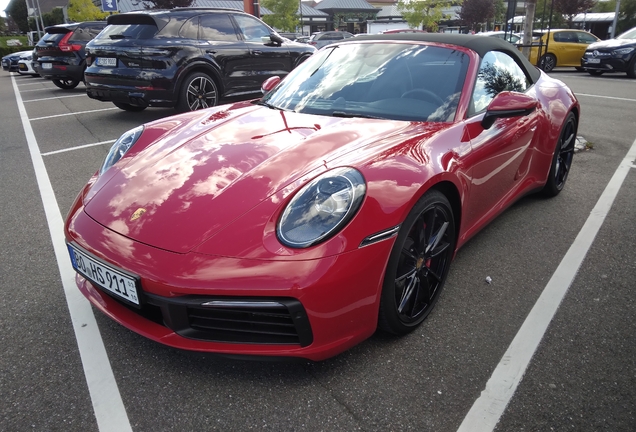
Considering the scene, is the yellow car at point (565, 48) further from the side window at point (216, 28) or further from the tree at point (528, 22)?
the side window at point (216, 28)

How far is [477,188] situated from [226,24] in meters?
6.15

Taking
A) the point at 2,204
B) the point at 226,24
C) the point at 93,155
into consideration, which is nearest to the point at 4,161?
the point at 93,155

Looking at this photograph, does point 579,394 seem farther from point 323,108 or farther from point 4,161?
point 4,161

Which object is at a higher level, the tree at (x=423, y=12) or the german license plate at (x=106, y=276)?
the tree at (x=423, y=12)

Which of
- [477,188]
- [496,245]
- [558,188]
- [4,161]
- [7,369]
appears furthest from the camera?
[4,161]

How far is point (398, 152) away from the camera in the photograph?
7.50 ft

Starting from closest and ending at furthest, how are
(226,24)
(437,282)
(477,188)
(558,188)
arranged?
(437,282) < (477,188) < (558,188) < (226,24)

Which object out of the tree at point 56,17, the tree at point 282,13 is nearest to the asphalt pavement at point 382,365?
the tree at point 282,13

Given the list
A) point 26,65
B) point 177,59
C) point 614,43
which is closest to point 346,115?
point 177,59

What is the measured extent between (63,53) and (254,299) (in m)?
11.7

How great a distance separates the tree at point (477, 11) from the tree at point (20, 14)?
59501 mm

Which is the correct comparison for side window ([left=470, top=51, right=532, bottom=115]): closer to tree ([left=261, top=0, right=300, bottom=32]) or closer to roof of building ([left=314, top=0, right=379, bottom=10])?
tree ([left=261, top=0, right=300, bottom=32])

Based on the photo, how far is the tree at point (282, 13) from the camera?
47.8 metres

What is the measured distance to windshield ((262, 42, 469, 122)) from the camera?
281cm
